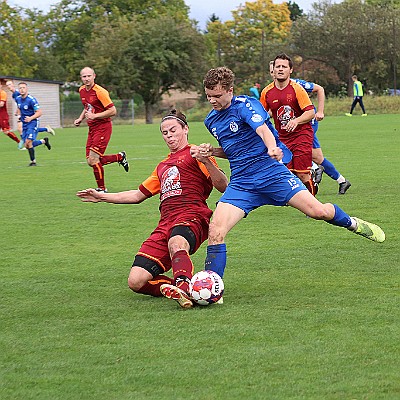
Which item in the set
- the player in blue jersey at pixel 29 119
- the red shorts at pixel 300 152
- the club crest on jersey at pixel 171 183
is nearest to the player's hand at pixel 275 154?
the club crest on jersey at pixel 171 183

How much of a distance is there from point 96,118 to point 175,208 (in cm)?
797

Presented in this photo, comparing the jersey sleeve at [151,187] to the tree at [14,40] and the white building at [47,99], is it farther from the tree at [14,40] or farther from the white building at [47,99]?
the tree at [14,40]

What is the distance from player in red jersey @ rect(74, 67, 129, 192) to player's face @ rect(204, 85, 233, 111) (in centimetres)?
800

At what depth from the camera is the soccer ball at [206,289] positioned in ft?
21.1

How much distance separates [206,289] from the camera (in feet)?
21.1

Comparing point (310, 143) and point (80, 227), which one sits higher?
point (310, 143)

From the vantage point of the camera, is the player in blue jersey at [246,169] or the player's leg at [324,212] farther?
the player's leg at [324,212]

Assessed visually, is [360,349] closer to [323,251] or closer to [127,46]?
[323,251]

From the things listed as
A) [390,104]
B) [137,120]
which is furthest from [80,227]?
[137,120]

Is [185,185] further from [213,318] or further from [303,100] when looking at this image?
[303,100]

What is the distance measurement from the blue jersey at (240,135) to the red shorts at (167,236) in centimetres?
48

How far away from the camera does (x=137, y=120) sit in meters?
61.8

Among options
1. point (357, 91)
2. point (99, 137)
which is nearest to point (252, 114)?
point (99, 137)

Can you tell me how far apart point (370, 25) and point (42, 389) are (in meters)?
62.1
